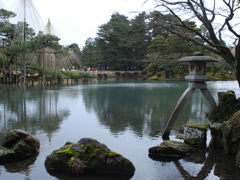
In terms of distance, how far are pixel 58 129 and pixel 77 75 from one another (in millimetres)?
30131

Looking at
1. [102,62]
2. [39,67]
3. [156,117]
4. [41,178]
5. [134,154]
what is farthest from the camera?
[102,62]

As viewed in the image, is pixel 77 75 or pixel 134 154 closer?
pixel 134 154

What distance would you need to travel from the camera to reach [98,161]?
189 inches

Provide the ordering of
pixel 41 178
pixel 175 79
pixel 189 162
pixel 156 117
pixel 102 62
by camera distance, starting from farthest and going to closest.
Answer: pixel 102 62, pixel 175 79, pixel 156 117, pixel 189 162, pixel 41 178

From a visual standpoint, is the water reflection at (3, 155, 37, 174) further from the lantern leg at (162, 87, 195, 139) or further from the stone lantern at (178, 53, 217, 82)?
the stone lantern at (178, 53, 217, 82)

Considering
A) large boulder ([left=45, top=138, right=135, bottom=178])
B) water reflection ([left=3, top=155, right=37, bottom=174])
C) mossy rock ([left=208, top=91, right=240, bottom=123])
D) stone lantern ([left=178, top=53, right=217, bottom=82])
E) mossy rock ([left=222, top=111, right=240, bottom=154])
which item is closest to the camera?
large boulder ([left=45, top=138, right=135, bottom=178])

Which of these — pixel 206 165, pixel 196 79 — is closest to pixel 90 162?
pixel 206 165

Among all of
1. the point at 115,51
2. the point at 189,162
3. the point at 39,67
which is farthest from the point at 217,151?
the point at 115,51

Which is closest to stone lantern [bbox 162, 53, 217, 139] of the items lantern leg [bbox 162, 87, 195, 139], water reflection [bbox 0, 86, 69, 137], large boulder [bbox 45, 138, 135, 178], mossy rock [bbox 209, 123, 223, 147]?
lantern leg [bbox 162, 87, 195, 139]

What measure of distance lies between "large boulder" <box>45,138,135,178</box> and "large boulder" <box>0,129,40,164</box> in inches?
36.4

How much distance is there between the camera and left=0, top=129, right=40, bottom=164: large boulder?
18.0 ft

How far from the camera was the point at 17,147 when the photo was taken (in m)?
5.62

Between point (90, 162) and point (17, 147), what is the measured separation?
174cm

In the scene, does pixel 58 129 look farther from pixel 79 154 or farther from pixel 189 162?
pixel 189 162
